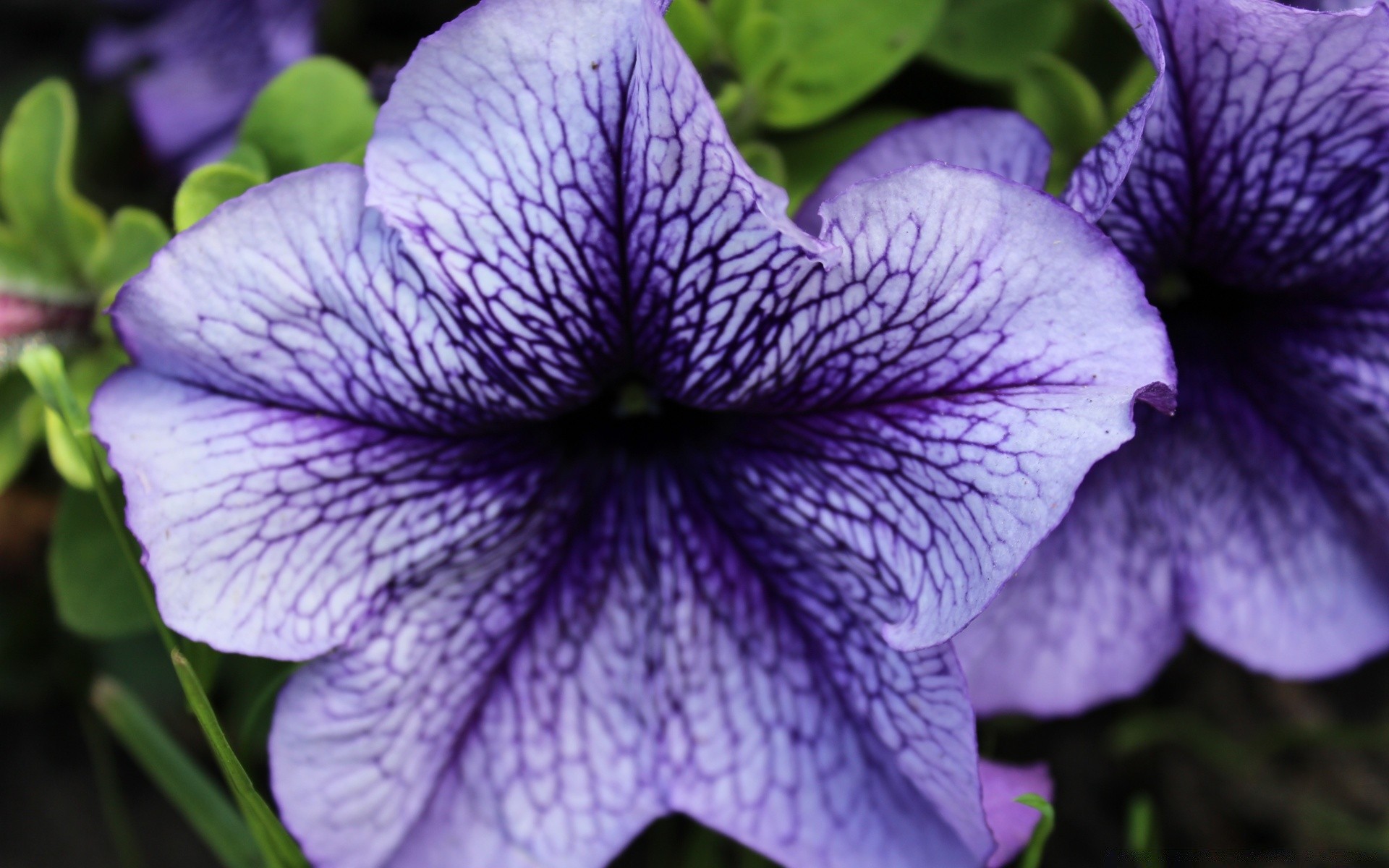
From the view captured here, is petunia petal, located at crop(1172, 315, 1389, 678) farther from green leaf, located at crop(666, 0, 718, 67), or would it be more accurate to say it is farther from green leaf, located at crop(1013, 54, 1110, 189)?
green leaf, located at crop(666, 0, 718, 67)

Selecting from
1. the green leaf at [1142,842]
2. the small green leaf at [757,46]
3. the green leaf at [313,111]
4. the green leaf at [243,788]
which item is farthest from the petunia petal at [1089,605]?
the green leaf at [313,111]

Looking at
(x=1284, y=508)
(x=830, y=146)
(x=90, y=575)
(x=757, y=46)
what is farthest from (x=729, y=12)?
(x=90, y=575)

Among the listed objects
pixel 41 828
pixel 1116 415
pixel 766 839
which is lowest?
pixel 41 828

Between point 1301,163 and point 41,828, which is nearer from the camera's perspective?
point 1301,163

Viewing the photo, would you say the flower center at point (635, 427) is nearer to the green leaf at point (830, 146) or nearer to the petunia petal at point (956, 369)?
the petunia petal at point (956, 369)

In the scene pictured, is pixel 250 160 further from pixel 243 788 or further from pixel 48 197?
pixel 243 788

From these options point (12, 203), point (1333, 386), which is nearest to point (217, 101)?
point (12, 203)

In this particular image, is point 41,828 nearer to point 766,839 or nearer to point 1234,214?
point 766,839
